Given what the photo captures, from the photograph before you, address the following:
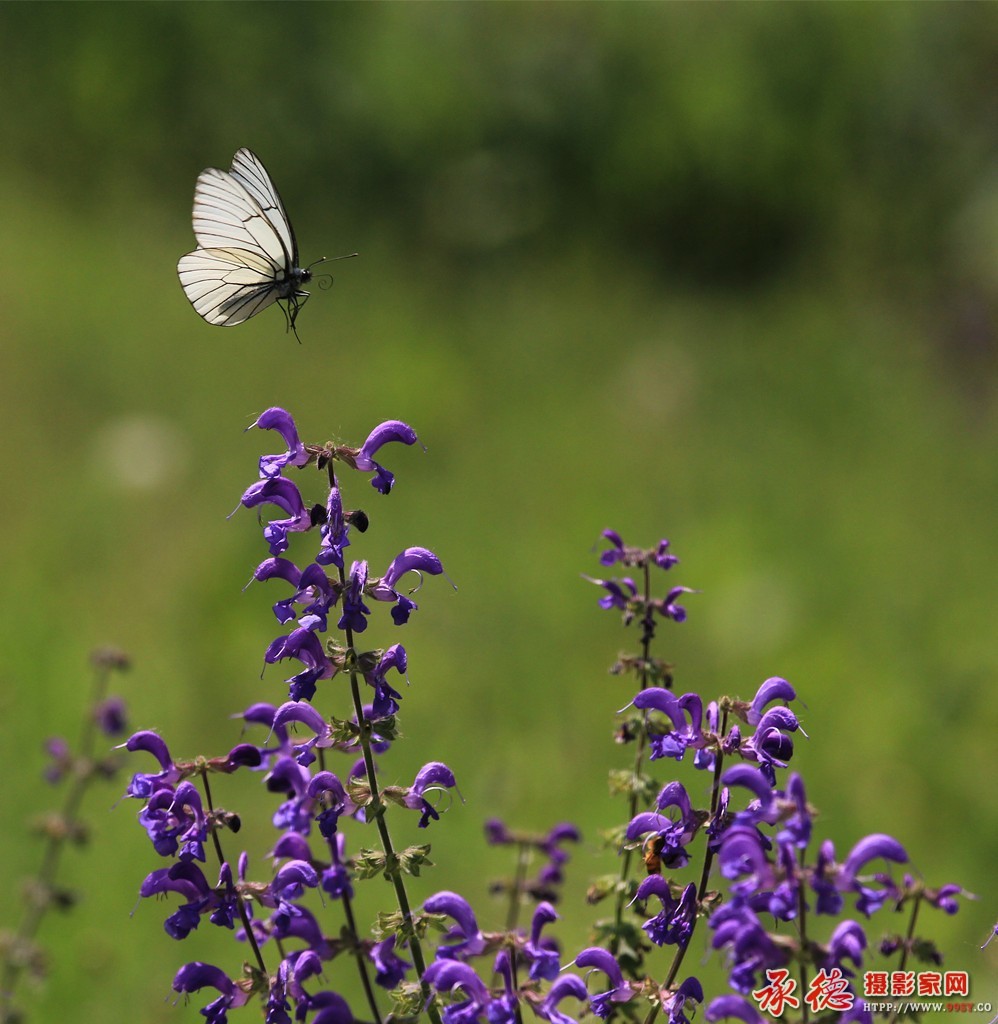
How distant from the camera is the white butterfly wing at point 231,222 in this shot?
10.2 ft

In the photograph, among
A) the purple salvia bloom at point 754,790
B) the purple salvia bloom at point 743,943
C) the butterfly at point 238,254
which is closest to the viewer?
the purple salvia bloom at point 743,943

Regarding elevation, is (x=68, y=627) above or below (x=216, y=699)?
above

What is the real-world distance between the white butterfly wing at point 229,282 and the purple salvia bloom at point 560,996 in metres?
1.82

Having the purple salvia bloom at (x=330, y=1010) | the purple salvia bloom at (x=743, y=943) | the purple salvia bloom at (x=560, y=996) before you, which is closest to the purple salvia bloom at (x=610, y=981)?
the purple salvia bloom at (x=560, y=996)

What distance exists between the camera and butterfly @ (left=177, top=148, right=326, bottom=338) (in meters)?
3.09

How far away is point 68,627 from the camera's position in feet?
18.9

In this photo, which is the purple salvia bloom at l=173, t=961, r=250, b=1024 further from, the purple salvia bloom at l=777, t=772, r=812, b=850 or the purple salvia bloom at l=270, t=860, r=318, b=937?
the purple salvia bloom at l=777, t=772, r=812, b=850

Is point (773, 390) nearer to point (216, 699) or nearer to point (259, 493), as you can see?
point (216, 699)

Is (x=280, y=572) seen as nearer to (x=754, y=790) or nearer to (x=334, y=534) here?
(x=334, y=534)

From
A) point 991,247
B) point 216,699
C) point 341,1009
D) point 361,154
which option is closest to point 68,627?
point 216,699

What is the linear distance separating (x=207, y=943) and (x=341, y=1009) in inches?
84.2

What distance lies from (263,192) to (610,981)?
197cm

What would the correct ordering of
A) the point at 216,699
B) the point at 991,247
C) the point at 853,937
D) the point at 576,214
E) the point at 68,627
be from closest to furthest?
the point at 853,937, the point at 216,699, the point at 68,627, the point at 991,247, the point at 576,214

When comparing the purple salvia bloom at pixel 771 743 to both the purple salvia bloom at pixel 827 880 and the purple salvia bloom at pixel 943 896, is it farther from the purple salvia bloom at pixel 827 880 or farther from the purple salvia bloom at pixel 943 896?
the purple salvia bloom at pixel 943 896
